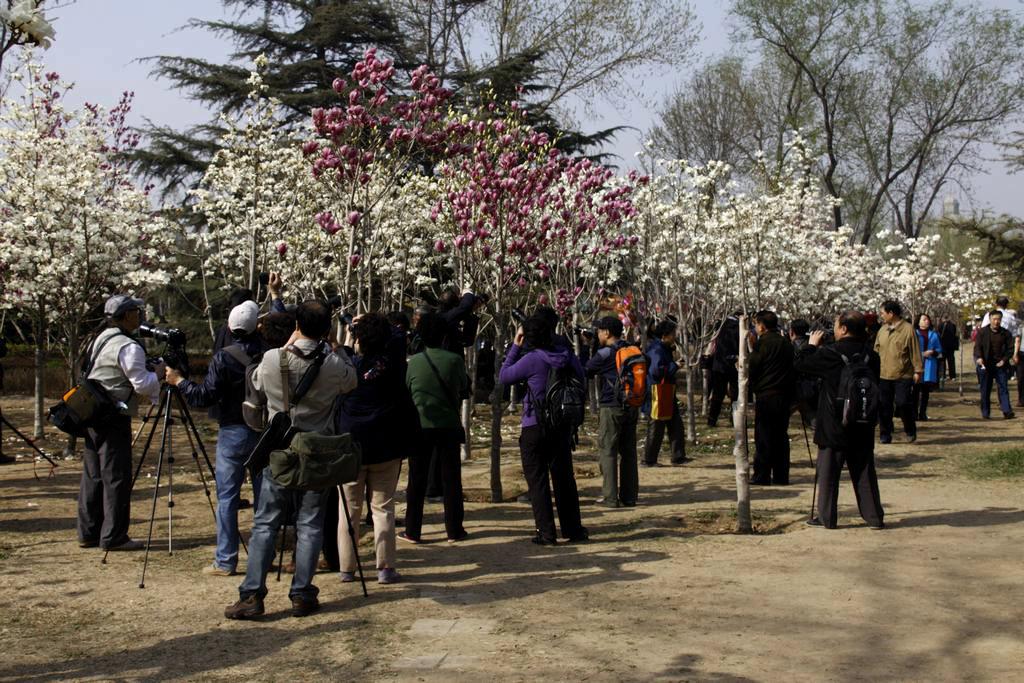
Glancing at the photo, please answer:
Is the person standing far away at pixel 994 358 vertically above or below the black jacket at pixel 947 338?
below

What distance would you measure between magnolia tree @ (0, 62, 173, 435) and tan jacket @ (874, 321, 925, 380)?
9.60 m

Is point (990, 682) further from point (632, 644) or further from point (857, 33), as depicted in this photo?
point (857, 33)

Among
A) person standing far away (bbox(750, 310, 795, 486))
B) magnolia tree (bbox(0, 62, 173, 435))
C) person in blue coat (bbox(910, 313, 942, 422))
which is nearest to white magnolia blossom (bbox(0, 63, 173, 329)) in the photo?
magnolia tree (bbox(0, 62, 173, 435))

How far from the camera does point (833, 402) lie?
9.23m

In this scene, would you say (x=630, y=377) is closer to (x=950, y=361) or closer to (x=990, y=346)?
(x=990, y=346)

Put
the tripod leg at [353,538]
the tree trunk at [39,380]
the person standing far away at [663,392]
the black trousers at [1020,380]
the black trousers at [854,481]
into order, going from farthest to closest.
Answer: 1. the black trousers at [1020,380]
2. the tree trunk at [39,380]
3. the person standing far away at [663,392]
4. the black trousers at [854,481]
5. the tripod leg at [353,538]

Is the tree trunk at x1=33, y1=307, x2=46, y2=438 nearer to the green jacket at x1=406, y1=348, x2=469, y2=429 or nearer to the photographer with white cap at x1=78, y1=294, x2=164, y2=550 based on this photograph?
the photographer with white cap at x1=78, y1=294, x2=164, y2=550

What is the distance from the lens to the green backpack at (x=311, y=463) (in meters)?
6.42

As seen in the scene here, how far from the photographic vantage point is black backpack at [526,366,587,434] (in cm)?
866

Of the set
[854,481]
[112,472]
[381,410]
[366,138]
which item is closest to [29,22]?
[381,410]

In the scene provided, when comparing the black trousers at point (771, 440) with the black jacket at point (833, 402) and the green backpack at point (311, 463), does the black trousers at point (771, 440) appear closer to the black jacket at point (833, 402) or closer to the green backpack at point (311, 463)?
the black jacket at point (833, 402)

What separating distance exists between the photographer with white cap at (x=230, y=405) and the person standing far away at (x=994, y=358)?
15493 millimetres

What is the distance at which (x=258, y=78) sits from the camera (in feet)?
49.7

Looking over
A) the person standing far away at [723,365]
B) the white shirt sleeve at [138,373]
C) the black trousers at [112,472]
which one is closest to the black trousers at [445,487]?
the white shirt sleeve at [138,373]
